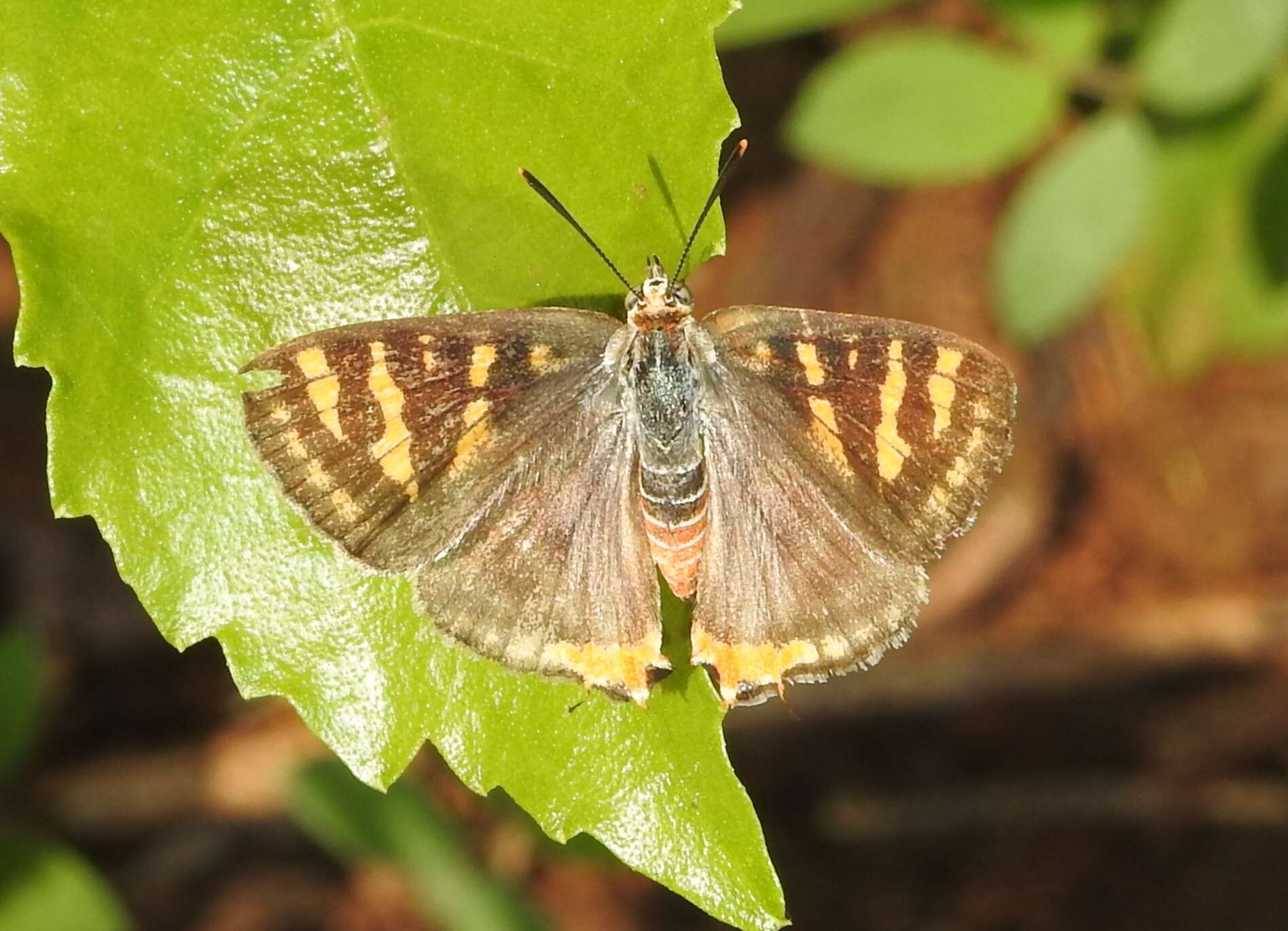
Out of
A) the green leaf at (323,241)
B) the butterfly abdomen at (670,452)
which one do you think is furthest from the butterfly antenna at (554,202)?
the butterfly abdomen at (670,452)

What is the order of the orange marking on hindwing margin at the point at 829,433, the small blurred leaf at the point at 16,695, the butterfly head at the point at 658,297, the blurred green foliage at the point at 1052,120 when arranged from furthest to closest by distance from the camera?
the blurred green foliage at the point at 1052,120 → the small blurred leaf at the point at 16,695 → the orange marking on hindwing margin at the point at 829,433 → the butterfly head at the point at 658,297

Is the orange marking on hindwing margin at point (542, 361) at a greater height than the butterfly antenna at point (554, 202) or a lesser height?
lesser

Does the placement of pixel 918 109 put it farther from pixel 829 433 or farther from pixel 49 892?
pixel 49 892

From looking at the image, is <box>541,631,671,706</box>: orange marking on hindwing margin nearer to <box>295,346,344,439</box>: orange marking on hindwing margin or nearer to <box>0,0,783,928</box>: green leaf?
<box>0,0,783,928</box>: green leaf

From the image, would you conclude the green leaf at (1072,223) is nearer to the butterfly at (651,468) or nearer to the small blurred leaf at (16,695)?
the butterfly at (651,468)

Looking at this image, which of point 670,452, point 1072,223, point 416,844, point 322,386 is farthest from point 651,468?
point 1072,223

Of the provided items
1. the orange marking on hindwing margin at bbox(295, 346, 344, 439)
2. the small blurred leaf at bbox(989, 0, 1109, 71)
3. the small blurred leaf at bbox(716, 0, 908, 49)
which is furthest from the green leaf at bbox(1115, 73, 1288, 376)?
the orange marking on hindwing margin at bbox(295, 346, 344, 439)

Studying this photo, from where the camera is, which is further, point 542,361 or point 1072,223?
point 1072,223
